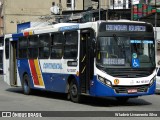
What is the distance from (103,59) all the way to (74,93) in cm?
222

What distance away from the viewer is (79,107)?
1467 centimetres

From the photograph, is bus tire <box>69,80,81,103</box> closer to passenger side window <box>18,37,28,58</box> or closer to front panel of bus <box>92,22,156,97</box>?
front panel of bus <box>92,22,156,97</box>

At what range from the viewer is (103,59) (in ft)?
48.5

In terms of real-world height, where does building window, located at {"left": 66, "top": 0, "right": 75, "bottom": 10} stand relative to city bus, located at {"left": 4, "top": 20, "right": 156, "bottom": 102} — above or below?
above

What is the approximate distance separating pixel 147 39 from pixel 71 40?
2.91 metres

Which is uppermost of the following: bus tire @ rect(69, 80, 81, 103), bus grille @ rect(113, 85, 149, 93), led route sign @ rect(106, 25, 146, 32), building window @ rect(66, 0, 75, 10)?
building window @ rect(66, 0, 75, 10)

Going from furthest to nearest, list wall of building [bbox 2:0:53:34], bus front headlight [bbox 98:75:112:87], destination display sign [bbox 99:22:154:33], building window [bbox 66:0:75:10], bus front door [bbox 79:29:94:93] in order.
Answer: building window [bbox 66:0:75:10]
wall of building [bbox 2:0:53:34]
bus front door [bbox 79:29:94:93]
destination display sign [bbox 99:22:154:33]
bus front headlight [bbox 98:75:112:87]

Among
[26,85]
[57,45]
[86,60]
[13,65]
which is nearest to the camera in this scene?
[86,60]

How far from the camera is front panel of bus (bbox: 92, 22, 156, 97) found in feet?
48.2

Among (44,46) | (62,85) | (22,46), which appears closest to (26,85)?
(22,46)

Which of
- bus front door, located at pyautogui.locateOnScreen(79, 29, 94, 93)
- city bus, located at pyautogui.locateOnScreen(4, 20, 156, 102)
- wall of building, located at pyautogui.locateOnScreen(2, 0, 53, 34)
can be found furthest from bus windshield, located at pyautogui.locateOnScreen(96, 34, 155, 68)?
wall of building, located at pyautogui.locateOnScreen(2, 0, 53, 34)

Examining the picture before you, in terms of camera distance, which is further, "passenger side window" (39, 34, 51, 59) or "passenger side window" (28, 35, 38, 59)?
"passenger side window" (28, 35, 38, 59)

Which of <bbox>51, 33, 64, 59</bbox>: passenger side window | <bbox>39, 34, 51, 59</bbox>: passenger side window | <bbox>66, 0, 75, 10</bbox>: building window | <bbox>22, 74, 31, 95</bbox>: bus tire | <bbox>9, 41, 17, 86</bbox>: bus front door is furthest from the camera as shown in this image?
→ <bbox>66, 0, 75, 10</bbox>: building window

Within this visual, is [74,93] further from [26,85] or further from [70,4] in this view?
[70,4]
